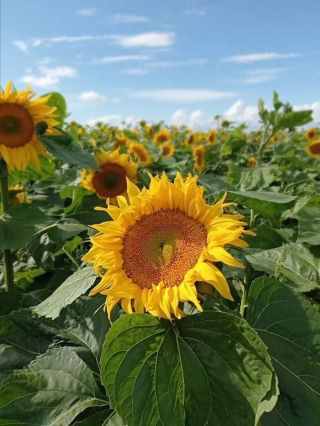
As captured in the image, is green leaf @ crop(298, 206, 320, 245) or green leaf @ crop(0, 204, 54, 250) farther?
green leaf @ crop(0, 204, 54, 250)

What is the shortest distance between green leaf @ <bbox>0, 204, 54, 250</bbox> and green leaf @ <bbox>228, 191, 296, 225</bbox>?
108 centimetres

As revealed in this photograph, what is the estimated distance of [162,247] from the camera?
4.76 ft

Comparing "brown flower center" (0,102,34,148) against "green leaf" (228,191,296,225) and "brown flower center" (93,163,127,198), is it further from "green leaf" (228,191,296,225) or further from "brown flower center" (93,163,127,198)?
"green leaf" (228,191,296,225)

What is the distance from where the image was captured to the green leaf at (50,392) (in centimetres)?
146

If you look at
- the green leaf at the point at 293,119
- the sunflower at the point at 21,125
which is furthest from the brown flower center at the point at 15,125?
the green leaf at the point at 293,119

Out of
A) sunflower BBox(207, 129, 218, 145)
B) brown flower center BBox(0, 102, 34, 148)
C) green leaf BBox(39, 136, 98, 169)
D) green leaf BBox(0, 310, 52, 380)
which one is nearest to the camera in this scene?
green leaf BBox(0, 310, 52, 380)

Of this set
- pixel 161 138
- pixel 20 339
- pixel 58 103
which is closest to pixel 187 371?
pixel 20 339

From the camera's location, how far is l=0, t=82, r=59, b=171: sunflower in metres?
2.68

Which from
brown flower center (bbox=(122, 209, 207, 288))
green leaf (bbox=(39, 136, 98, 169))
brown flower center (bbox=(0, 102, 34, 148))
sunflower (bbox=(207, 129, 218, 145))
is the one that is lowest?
sunflower (bbox=(207, 129, 218, 145))

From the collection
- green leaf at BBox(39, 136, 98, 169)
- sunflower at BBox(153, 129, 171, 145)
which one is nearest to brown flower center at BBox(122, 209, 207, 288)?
green leaf at BBox(39, 136, 98, 169)

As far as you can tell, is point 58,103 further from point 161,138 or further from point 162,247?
point 161,138

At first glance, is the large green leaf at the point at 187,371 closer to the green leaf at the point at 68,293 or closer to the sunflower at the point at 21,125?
the green leaf at the point at 68,293

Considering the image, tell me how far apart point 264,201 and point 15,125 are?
153 centimetres

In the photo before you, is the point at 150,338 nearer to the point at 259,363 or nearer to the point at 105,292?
Answer: the point at 105,292
